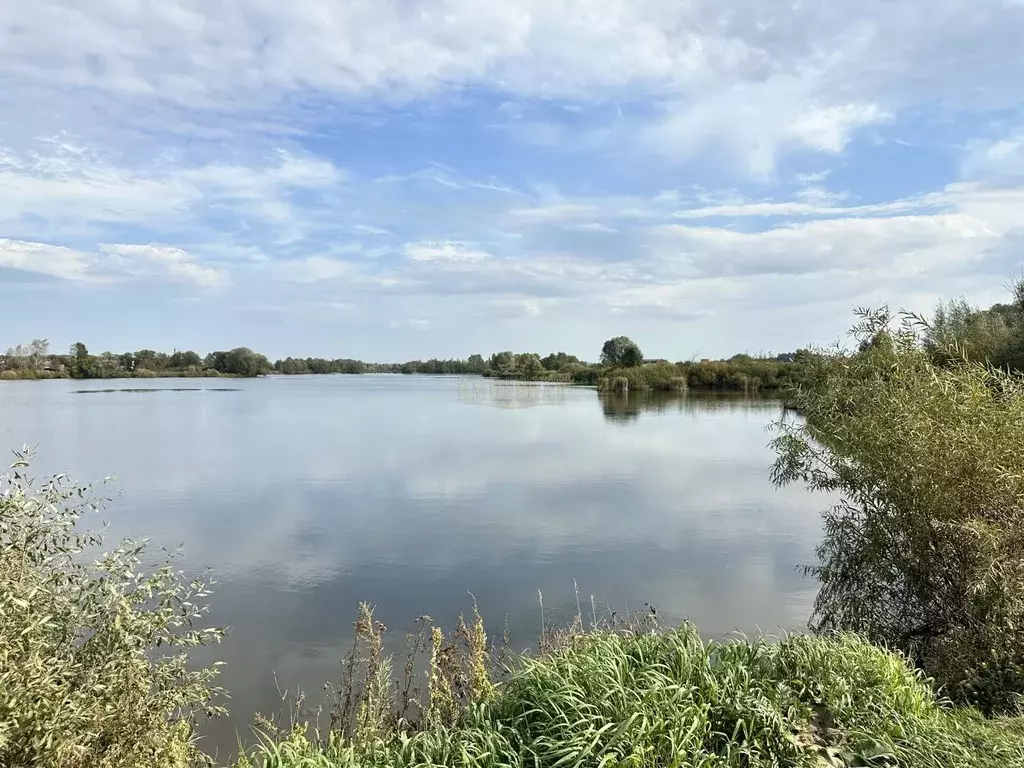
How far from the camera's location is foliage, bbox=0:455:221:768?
3.26m

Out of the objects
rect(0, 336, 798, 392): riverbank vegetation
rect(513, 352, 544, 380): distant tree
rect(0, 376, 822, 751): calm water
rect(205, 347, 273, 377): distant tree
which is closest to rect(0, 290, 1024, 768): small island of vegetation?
rect(0, 376, 822, 751): calm water

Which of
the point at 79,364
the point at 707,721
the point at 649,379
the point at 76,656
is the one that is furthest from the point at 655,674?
the point at 79,364

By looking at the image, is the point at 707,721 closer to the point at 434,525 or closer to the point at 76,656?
the point at 76,656

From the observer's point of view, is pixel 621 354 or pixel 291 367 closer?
pixel 621 354

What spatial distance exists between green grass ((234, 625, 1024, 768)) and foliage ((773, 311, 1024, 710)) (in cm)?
177

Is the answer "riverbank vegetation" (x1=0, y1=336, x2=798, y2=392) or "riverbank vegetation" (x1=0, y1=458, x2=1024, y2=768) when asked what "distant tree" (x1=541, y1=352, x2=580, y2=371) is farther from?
"riverbank vegetation" (x1=0, y1=458, x2=1024, y2=768)

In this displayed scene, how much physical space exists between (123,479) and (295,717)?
53.2 feet

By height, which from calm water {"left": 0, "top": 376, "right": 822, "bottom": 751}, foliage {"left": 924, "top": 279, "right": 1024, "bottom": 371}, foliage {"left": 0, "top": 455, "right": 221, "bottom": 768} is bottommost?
calm water {"left": 0, "top": 376, "right": 822, "bottom": 751}

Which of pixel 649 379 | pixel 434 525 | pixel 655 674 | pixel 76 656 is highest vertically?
pixel 649 379

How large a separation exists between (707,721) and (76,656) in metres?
Answer: 3.64

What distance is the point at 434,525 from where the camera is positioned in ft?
48.0

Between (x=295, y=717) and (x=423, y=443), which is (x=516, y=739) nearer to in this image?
(x=295, y=717)

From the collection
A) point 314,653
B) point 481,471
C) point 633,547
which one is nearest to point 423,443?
point 481,471

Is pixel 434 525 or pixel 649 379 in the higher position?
pixel 649 379
